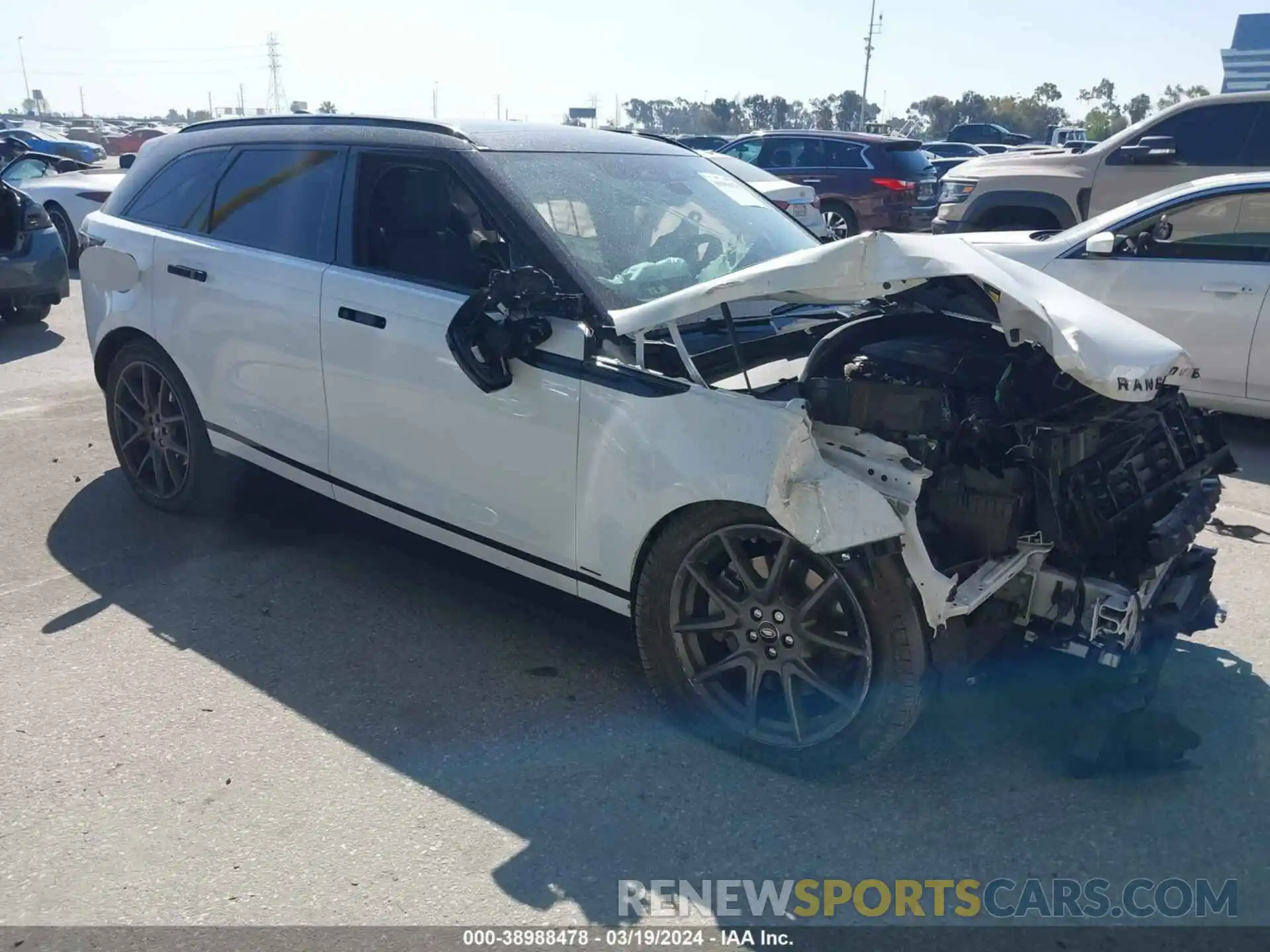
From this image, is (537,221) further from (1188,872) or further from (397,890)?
(1188,872)

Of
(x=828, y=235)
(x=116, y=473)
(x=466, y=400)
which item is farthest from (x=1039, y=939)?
(x=116, y=473)

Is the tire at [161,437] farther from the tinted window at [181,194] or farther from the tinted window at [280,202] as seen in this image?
the tinted window at [280,202]

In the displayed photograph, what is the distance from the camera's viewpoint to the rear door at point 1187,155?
9531 millimetres

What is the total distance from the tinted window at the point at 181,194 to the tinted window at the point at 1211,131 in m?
8.32

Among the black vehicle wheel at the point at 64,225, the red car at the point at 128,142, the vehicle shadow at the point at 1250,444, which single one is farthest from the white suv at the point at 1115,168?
the red car at the point at 128,142

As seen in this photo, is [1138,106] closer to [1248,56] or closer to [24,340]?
[1248,56]

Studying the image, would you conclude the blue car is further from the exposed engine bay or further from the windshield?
the exposed engine bay

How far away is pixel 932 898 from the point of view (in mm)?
2873

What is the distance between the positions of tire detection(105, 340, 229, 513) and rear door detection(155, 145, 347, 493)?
0.15 metres

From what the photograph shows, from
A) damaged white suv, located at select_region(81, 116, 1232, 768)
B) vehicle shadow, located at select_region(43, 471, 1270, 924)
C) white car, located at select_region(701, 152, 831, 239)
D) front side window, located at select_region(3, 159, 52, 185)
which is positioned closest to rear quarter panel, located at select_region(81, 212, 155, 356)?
damaged white suv, located at select_region(81, 116, 1232, 768)

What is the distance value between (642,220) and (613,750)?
6.32 ft

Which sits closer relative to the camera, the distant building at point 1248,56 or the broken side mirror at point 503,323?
the broken side mirror at point 503,323

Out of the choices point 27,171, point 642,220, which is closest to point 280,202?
point 642,220

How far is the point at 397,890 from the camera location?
2.86 metres
